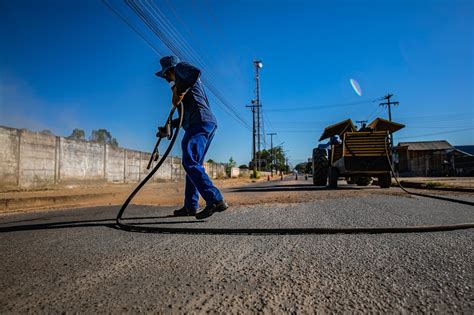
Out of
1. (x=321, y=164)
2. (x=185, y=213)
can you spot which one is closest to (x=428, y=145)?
(x=321, y=164)

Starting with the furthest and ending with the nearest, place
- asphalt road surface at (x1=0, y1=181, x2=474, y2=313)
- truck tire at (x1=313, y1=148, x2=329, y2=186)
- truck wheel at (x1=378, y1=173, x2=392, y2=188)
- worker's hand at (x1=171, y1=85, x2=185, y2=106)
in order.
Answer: truck tire at (x1=313, y1=148, x2=329, y2=186)
truck wheel at (x1=378, y1=173, x2=392, y2=188)
worker's hand at (x1=171, y1=85, x2=185, y2=106)
asphalt road surface at (x1=0, y1=181, x2=474, y2=313)

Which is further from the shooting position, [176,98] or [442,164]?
[442,164]

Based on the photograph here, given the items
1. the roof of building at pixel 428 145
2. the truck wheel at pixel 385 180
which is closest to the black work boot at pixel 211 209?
the truck wheel at pixel 385 180

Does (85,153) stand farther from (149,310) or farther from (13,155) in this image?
(149,310)

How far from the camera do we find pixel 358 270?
1.44 metres

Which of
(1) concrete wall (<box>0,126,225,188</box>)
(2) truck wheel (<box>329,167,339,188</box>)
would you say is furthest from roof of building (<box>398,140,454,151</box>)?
(1) concrete wall (<box>0,126,225,188</box>)

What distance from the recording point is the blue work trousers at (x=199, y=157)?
3098mm

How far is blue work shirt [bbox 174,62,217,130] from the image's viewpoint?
10.5 feet

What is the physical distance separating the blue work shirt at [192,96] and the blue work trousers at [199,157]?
0.29 feet

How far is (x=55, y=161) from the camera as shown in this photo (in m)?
12.8

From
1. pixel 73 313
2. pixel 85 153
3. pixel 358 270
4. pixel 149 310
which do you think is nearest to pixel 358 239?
pixel 358 270

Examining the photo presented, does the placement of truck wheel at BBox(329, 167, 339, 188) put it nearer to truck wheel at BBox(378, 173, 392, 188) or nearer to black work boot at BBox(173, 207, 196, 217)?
truck wheel at BBox(378, 173, 392, 188)

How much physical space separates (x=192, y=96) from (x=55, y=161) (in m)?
12.1

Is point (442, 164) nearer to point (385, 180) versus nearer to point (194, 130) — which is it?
point (385, 180)
